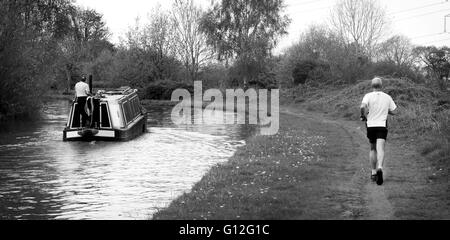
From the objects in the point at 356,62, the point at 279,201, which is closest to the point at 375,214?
the point at 279,201

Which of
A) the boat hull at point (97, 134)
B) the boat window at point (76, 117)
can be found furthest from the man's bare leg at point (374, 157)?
the boat window at point (76, 117)

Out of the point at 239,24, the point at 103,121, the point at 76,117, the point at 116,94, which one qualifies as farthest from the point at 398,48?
the point at 76,117

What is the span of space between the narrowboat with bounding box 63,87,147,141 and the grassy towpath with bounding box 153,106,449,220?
6.69 metres

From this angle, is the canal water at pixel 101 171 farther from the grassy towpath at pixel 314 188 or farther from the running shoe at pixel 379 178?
the running shoe at pixel 379 178

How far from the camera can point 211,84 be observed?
52.1 metres

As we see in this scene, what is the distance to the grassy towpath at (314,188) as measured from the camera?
746 centimetres

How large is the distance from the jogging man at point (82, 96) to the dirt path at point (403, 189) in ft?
33.6

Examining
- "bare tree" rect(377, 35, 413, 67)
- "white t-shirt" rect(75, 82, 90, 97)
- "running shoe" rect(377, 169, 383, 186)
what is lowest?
"running shoe" rect(377, 169, 383, 186)

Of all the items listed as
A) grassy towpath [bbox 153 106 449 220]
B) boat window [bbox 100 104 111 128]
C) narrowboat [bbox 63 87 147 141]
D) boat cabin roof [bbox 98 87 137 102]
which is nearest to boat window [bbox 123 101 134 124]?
narrowboat [bbox 63 87 147 141]

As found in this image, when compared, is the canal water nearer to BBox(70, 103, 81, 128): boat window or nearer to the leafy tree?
BBox(70, 103, 81, 128): boat window

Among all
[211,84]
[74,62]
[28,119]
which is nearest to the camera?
[28,119]

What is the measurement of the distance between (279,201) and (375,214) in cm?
151

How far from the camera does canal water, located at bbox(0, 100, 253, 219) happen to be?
9.31 m

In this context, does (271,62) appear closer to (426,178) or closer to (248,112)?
(248,112)
